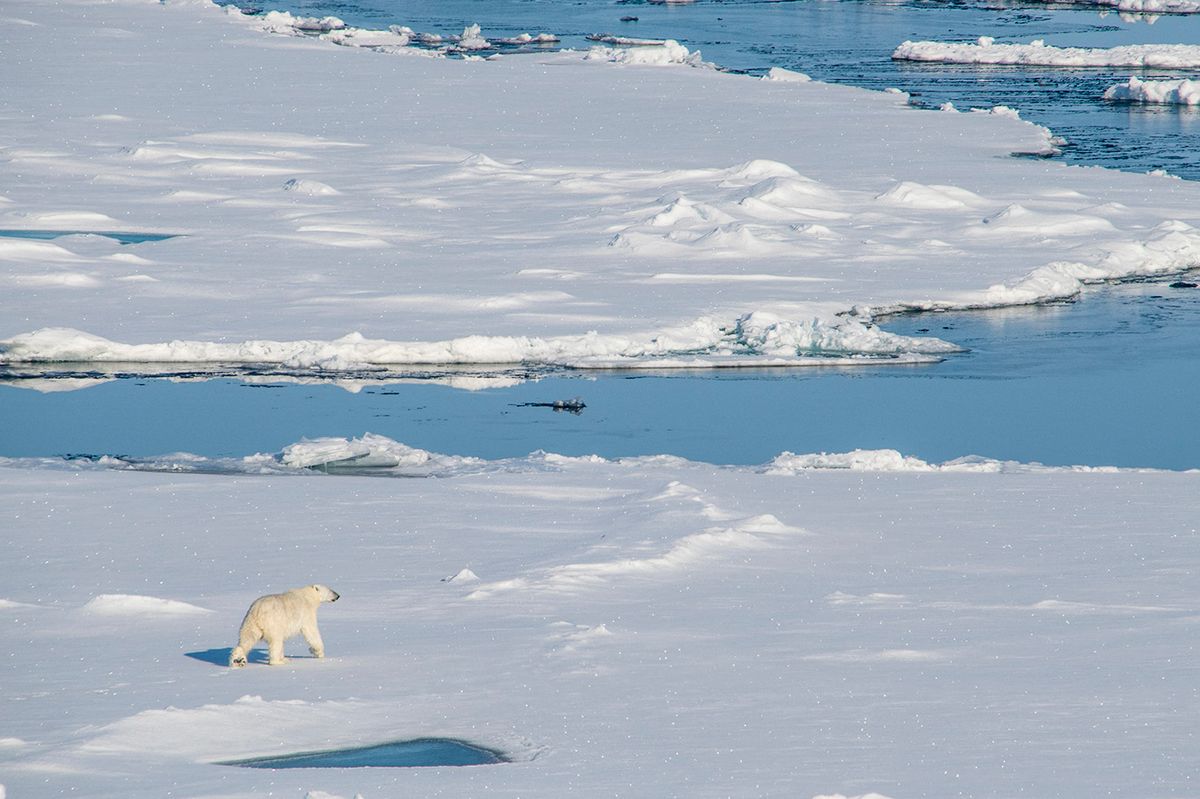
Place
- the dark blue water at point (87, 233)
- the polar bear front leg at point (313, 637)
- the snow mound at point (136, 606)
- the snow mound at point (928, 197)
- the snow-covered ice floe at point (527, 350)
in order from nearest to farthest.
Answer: the polar bear front leg at point (313, 637) < the snow mound at point (136, 606) < the snow-covered ice floe at point (527, 350) < the dark blue water at point (87, 233) < the snow mound at point (928, 197)

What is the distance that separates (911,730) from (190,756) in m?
2.06

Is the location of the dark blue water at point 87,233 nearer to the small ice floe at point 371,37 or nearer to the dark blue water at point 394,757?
the dark blue water at point 394,757

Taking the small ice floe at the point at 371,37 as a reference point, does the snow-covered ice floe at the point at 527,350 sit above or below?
below

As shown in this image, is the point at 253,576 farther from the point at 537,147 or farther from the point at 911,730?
the point at 537,147

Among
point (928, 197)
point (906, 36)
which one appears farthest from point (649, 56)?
point (928, 197)


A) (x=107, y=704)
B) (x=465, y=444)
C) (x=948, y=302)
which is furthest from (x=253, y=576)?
(x=948, y=302)

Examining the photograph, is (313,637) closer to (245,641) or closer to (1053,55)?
(245,641)

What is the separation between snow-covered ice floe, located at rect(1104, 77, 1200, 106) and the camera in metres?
26.6

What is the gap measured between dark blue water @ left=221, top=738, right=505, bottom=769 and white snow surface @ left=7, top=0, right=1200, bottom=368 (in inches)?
289

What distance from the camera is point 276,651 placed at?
17.6ft

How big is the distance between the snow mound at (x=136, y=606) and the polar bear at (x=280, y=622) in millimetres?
739

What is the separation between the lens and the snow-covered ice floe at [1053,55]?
31109 mm

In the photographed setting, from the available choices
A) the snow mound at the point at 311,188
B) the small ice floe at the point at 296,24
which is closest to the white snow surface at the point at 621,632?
the snow mound at the point at 311,188

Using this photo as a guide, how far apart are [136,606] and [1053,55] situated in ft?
96.0
